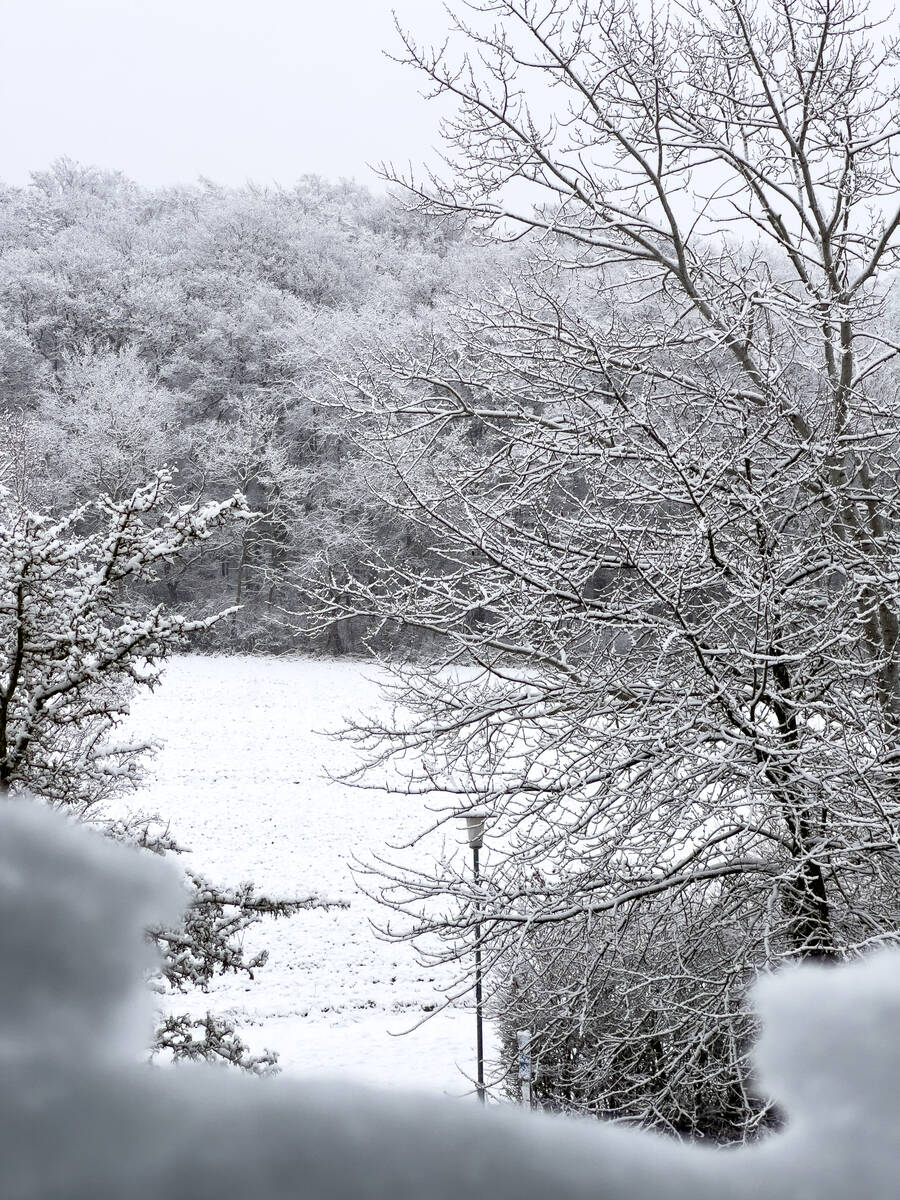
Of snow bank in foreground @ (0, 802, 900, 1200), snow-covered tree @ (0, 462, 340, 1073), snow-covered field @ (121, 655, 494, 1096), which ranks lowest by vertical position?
snow bank in foreground @ (0, 802, 900, 1200)

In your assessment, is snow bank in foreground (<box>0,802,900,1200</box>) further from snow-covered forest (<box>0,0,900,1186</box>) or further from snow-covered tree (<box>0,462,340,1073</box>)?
snow-covered tree (<box>0,462,340,1073</box>)

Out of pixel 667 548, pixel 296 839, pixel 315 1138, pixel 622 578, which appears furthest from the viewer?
pixel 296 839

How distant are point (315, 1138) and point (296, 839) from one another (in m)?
18.1

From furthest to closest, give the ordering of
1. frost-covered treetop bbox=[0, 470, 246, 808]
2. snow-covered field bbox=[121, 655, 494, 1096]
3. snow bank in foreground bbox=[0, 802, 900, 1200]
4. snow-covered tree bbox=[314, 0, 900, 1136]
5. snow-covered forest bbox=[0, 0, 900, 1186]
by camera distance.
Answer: snow-covered field bbox=[121, 655, 494, 1096] → snow-covered tree bbox=[314, 0, 900, 1136] → snow-covered forest bbox=[0, 0, 900, 1186] → frost-covered treetop bbox=[0, 470, 246, 808] → snow bank in foreground bbox=[0, 802, 900, 1200]

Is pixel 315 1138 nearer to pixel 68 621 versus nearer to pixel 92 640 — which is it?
pixel 92 640

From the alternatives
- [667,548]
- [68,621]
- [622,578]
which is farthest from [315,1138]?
[622,578]

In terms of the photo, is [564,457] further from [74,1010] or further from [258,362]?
[258,362]

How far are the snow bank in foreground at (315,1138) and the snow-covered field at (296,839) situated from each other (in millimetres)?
4912

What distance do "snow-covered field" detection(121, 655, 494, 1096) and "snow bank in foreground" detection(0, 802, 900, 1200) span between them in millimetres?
4912

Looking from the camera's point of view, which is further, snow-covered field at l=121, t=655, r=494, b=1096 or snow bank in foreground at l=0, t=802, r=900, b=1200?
snow-covered field at l=121, t=655, r=494, b=1096

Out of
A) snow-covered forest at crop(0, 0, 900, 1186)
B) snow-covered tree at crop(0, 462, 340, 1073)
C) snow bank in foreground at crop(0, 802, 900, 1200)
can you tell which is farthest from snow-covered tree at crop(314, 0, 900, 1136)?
snow bank in foreground at crop(0, 802, 900, 1200)

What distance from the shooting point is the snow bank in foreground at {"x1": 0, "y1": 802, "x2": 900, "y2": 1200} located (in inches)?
11.5

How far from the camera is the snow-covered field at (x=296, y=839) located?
988 cm

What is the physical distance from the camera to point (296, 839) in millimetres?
17734
